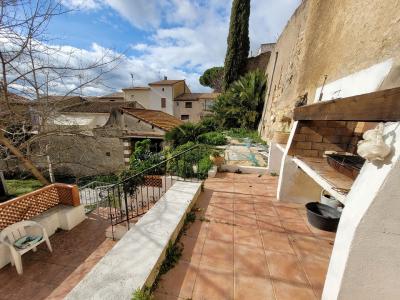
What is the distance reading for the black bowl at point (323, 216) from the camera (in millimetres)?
2865

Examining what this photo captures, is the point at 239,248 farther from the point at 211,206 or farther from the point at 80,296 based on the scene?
the point at 80,296

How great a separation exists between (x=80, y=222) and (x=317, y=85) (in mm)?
8093

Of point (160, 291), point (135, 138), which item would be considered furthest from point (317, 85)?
point (135, 138)

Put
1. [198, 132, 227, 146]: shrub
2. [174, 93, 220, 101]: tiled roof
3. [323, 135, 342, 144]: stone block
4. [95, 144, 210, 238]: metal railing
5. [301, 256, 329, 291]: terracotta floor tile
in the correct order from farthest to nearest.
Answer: [174, 93, 220, 101]: tiled roof
[198, 132, 227, 146]: shrub
[95, 144, 210, 238]: metal railing
[323, 135, 342, 144]: stone block
[301, 256, 329, 291]: terracotta floor tile

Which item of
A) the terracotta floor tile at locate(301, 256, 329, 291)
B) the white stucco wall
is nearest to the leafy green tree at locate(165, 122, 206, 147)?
the terracotta floor tile at locate(301, 256, 329, 291)

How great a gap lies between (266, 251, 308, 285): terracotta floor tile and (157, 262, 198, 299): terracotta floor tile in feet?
2.98

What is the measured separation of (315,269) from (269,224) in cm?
93

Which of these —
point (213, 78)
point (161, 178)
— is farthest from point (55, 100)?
point (213, 78)

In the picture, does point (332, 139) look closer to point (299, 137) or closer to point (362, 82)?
point (299, 137)

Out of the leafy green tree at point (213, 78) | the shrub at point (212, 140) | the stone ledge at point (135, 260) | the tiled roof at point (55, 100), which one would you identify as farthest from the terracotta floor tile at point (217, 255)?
the leafy green tree at point (213, 78)

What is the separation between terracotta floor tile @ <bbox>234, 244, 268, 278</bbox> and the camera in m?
2.17

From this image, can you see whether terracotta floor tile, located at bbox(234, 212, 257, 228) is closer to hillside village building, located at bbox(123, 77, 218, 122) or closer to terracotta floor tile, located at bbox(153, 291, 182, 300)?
terracotta floor tile, located at bbox(153, 291, 182, 300)

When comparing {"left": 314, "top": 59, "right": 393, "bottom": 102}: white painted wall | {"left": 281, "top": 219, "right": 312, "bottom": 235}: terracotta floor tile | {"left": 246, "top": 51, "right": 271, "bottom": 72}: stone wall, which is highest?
{"left": 246, "top": 51, "right": 271, "bottom": 72}: stone wall

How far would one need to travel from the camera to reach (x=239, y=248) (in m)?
2.54
